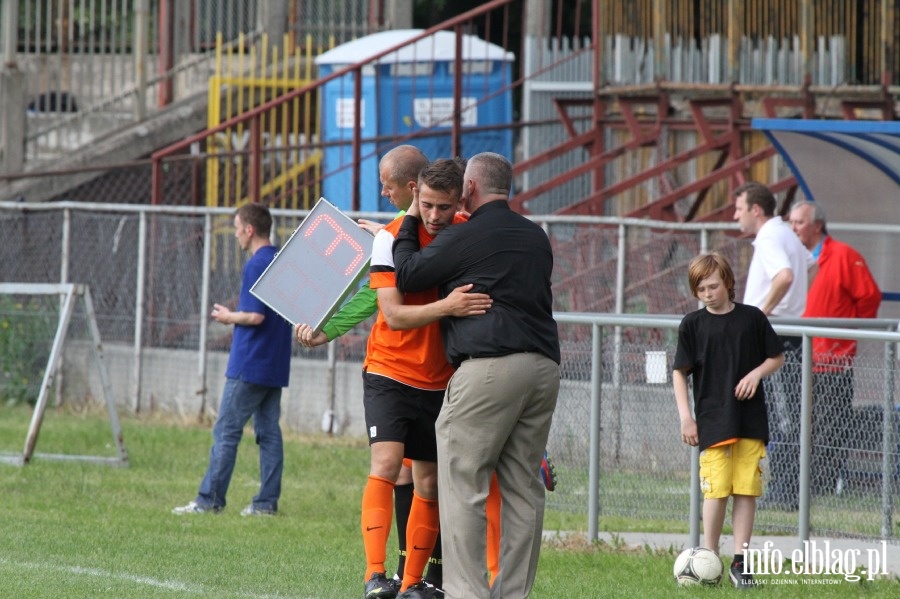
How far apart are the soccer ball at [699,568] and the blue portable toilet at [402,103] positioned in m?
8.92

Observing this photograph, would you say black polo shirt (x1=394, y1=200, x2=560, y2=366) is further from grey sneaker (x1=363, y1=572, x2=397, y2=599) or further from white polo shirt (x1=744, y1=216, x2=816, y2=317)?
white polo shirt (x1=744, y1=216, x2=816, y2=317)

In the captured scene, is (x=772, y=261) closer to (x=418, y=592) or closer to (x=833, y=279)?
(x=833, y=279)

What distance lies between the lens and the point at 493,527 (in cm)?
709

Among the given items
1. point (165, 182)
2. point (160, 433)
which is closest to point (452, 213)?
point (160, 433)

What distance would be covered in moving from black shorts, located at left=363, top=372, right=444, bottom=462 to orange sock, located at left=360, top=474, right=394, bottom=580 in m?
0.20

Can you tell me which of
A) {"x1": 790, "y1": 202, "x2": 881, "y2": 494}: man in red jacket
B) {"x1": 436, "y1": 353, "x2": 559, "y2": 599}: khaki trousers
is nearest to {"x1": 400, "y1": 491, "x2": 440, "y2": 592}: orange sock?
{"x1": 436, "y1": 353, "x2": 559, "y2": 599}: khaki trousers

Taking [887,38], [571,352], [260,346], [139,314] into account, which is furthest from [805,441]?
[139,314]

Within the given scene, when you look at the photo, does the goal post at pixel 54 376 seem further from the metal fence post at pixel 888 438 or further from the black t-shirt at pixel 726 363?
the metal fence post at pixel 888 438

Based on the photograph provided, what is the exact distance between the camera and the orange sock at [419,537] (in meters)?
6.89

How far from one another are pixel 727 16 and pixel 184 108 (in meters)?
6.89

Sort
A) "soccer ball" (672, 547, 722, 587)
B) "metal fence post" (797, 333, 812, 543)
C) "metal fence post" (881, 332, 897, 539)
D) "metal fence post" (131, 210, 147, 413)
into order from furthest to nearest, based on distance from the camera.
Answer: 1. "metal fence post" (131, 210, 147, 413)
2. "metal fence post" (797, 333, 812, 543)
3. "metal fence post" (881, 332, 897, 539)
4. "soccer ball" (672, 547, 722, 587)

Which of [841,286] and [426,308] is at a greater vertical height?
[841,286]

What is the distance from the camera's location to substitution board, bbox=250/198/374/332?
7.12 metres

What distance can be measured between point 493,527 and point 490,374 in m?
1.07
